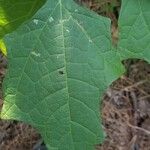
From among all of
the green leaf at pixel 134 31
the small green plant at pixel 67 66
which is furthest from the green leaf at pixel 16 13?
the green leaf at pixel 134 31

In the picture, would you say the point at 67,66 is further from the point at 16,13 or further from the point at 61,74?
the point at 16,13

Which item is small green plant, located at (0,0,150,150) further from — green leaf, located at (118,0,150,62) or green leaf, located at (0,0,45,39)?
green leaf, located at (0,0,45,39)

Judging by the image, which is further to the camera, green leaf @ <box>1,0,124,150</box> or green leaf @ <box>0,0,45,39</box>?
green leaf @ <box>0,0,45,39</box>

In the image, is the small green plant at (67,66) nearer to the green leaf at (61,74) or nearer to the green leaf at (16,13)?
the green leaf at (61,74)

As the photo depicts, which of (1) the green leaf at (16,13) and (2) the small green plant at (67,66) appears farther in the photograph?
(1) the green leaf at (16,13)

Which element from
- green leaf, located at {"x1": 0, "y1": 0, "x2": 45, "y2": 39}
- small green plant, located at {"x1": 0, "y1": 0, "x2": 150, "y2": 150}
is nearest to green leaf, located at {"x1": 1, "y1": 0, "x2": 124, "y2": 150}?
small green plant, located at {"x1": 0, "y1": 0, "x2": 150, "y2": 150}

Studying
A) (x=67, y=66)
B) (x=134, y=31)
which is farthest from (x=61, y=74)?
(x=134, y=31)
